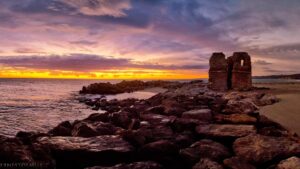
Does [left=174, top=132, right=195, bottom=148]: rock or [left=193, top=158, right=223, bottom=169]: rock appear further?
[left=174, top=132, right=195, bottom=148]: rock

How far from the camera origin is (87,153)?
18.4ft

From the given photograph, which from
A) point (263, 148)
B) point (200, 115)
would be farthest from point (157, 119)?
point (263, 148)

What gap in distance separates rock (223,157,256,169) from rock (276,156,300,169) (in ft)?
1.49

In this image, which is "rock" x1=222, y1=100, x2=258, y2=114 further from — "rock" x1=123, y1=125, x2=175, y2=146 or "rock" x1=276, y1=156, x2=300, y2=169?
"rock" x1=276, y1=156, x2=300, y2=169

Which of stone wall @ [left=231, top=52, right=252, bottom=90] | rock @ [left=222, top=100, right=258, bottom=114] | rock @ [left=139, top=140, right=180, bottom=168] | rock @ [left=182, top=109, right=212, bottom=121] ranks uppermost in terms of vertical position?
stone wall @ [left=231, top=52, right=252, bottom=90]

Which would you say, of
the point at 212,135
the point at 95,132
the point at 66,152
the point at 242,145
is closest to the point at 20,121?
the point at 95,132

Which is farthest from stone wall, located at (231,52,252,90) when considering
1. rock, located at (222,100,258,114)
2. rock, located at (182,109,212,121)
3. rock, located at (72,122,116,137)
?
rock, located at (72,122,116,137)

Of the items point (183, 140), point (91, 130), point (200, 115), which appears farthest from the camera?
point (200, 115)

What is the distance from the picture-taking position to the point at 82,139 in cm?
626

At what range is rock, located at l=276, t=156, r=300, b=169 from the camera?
191 inches

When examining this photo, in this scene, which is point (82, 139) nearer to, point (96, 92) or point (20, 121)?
point (20, 121)

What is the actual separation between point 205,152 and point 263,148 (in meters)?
1.13

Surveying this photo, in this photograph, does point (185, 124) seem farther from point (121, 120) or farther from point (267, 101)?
point (267, 101)

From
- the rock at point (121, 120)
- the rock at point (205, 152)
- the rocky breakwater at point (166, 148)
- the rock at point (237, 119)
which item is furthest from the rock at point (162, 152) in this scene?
the rock at point (121, 120)
